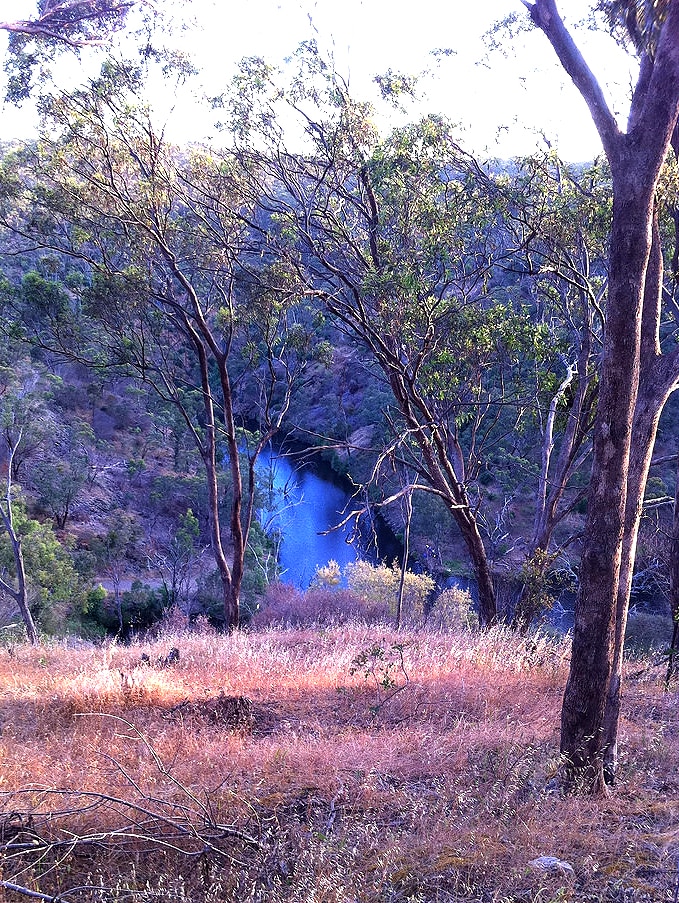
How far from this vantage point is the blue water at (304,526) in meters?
28.3

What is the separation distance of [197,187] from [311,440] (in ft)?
75.6

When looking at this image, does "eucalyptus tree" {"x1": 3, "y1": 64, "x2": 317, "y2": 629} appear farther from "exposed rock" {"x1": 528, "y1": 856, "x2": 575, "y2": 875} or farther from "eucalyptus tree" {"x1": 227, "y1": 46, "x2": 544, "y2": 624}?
"exposed rock" {"x1": 528, "y1": 856, "x2": 575, "y2": 875}

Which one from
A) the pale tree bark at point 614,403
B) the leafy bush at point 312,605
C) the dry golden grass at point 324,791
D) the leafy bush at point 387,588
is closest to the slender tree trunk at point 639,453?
the pale tree bark at point 614,403

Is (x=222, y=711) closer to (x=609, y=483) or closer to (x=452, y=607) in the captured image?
(x=609, y=483)

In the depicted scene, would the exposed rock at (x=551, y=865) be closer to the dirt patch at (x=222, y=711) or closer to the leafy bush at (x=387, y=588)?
the dirt patch at (x=222, y=711)

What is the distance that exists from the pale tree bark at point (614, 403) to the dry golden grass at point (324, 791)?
16.4 inches

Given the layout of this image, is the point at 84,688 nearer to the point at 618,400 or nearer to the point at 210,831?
the point at 210,831

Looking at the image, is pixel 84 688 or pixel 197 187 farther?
pixel 197 187

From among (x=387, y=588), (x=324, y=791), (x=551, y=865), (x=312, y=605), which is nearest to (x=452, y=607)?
(x=387, y=588)

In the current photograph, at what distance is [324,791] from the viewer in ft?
12.4

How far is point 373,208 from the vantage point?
28.9 ft

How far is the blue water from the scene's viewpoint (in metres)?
28.3

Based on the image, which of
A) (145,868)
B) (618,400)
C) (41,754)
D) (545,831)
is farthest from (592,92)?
(41,754)

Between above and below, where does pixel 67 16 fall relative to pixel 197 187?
above
